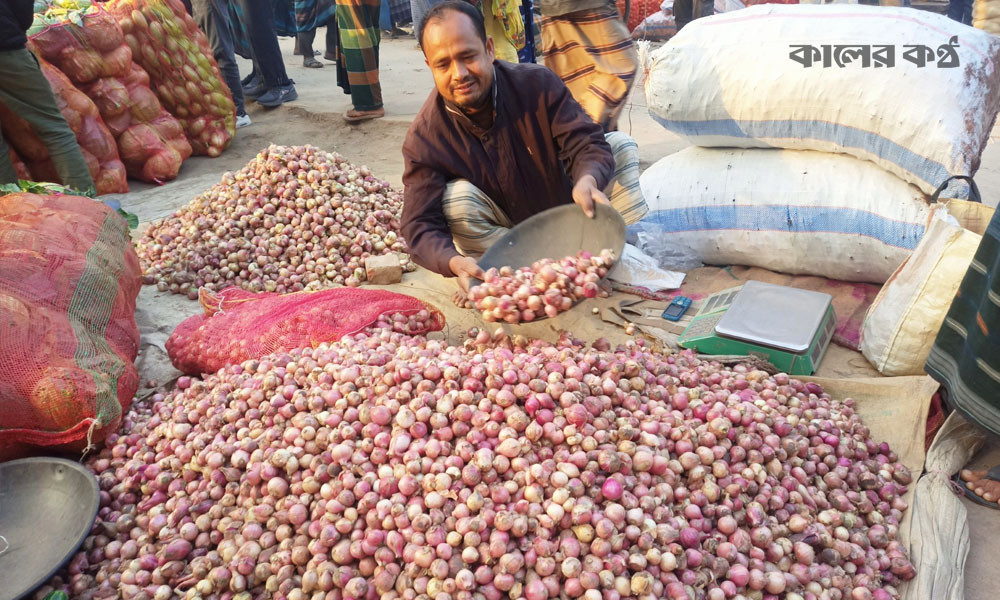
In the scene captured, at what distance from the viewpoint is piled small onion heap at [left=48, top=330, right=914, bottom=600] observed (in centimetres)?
134

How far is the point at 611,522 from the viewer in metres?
1.35

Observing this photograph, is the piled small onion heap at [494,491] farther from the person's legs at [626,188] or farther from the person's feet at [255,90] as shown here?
the person's feet at [255,90]

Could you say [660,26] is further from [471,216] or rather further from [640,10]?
[471,216]

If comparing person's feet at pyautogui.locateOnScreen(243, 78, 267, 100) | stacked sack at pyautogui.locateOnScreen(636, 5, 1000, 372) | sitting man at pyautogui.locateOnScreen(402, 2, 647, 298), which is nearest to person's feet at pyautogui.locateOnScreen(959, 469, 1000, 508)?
stacked sack at pyautogui.locateOnScreen(636, 5, 1000, 372)

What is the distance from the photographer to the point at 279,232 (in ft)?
10.8

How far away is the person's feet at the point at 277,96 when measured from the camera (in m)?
6.12

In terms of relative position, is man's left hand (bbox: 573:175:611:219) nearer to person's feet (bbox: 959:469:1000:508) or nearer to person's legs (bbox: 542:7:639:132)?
person's feet (bbox: 959:469:1000:508)

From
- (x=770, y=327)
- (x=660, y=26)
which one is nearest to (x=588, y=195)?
(x=770, y=327)

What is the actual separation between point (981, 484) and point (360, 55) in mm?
4842

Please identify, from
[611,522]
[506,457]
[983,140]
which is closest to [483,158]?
[506,457]

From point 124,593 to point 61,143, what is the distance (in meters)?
3.30

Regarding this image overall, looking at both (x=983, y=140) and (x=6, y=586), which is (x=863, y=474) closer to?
(x=983, y=140)

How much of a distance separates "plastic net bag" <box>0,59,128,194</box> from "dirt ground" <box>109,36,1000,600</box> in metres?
0.18

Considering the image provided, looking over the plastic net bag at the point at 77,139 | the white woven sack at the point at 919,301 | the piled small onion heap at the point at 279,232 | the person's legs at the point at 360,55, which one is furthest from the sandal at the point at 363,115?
the white woven sack at the point at 919,301
